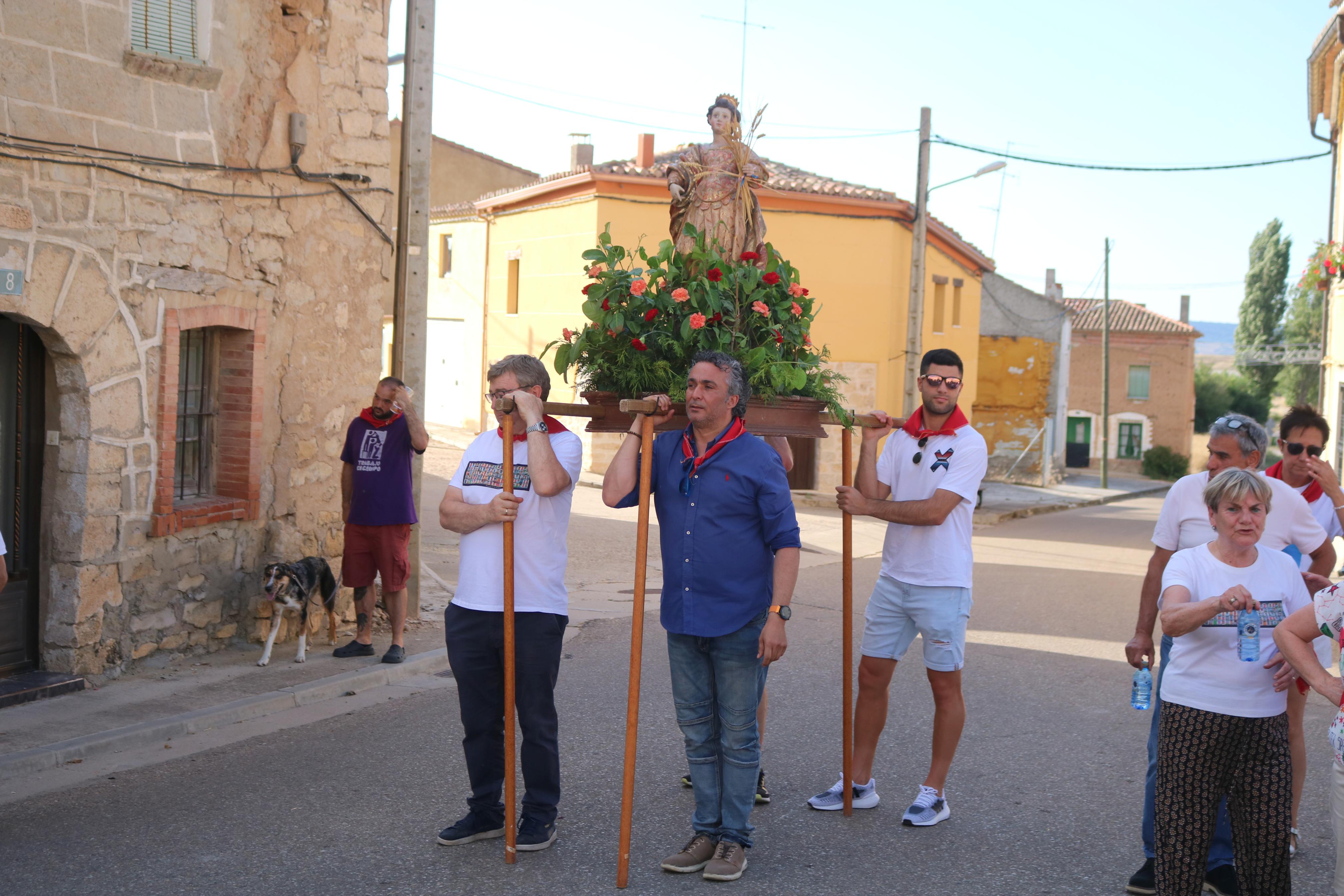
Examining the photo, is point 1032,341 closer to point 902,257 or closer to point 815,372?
point 902,257

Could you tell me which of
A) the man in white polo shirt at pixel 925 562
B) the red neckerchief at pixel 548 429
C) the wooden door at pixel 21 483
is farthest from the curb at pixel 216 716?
the man in white polo shirt at pixel 925 562

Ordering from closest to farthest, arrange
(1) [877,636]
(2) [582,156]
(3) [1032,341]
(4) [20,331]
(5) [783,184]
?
(1) [877,636]
(4) [20,331]
(5) [783,184]
(2) [582,156]
(3) [1032,341]

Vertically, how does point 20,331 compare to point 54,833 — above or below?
above

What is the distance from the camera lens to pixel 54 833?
15.6 ft

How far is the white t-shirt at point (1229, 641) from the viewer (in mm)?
3695

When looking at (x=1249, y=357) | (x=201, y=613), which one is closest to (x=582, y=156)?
(x=201, y=613)

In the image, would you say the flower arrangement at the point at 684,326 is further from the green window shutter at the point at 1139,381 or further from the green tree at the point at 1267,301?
the green tree at the point at 1267,301

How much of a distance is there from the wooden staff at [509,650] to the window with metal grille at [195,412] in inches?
165

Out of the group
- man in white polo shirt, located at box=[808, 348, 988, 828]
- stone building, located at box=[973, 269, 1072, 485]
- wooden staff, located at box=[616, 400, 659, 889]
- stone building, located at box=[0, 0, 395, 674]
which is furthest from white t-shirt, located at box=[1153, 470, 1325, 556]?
stone building, located at box=[973, 269, 1072, 485]

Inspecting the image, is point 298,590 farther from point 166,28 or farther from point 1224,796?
point 1224,796

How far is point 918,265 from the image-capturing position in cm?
2152

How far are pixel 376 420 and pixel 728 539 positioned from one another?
13.5ft

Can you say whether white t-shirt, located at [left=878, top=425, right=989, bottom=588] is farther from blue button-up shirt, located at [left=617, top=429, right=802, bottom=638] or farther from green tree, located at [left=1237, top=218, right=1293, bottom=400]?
green tree, located at [left=1237, top=218, right=1293, bottom=400]

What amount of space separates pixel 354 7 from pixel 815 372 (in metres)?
5.22
